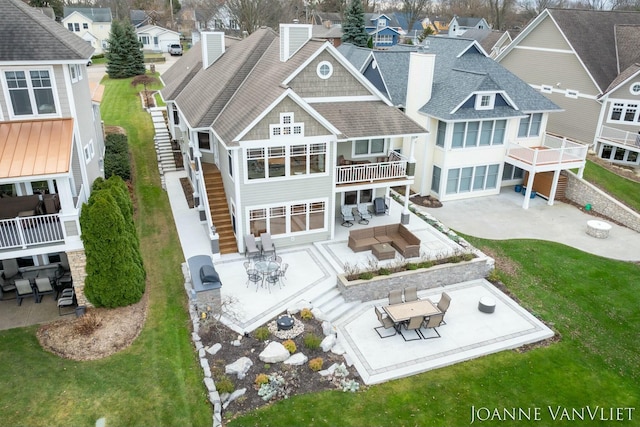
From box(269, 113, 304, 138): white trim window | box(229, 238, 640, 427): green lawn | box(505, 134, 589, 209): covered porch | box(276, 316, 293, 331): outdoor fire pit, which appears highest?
box(269, 113, 304, 138): white trim window

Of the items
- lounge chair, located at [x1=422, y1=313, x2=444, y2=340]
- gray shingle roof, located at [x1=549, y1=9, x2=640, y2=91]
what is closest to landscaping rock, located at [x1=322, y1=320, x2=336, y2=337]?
lounge chair, located at [x1=422, y1=313, x2=444, y2=340]

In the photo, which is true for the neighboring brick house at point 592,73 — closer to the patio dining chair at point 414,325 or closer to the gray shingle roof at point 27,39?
the patio dining chair at point 414,325

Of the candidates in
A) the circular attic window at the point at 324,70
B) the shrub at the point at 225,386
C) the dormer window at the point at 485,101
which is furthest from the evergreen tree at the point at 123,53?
the shrub at the point at 225,386

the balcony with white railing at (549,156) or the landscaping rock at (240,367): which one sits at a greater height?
the balcony with white railing at (549,156)

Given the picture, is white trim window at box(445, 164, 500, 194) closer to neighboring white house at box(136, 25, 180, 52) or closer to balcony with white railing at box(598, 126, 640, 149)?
balcony with white railing at box(598, 126, 640, 149)

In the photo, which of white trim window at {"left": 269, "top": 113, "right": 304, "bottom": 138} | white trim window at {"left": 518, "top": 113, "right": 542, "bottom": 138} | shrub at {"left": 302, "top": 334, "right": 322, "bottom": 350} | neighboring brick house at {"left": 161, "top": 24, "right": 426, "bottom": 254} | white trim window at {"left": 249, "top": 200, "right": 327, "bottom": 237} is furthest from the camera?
white trim window at {"left": 518, "top": 113, "right": 542, "bottom": 138}

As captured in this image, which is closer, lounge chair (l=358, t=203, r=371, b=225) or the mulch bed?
the mulch bed

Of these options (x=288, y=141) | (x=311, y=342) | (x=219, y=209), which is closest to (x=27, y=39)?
(x=219, y=209)
